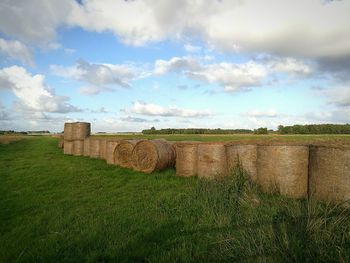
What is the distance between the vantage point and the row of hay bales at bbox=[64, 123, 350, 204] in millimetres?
7570

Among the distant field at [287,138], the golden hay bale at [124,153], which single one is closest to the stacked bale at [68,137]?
the golden hay bale at [124,153]

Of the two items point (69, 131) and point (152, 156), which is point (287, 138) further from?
point (152, 156)

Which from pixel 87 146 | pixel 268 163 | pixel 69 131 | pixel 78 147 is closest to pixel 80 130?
pixel 69 131

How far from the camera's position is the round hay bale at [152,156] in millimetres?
12953

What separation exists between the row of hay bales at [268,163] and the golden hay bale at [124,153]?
0.81 m

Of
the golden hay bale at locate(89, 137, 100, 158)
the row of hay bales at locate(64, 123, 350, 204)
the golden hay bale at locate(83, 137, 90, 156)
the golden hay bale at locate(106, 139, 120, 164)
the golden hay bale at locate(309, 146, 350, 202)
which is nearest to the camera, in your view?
the golden hay bale at locate(309, 146, 350, 202)

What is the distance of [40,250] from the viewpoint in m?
5.18

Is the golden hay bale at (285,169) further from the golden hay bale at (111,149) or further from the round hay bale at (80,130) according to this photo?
the round hay bale at (80,130)

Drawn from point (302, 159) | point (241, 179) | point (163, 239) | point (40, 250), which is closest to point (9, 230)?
point (40, 250)

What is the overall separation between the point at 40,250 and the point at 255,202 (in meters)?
4.26

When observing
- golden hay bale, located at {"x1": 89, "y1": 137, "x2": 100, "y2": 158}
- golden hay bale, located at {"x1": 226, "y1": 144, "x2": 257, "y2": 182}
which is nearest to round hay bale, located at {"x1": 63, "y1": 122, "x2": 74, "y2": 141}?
golden hay bale, located at {"x1": 89, "y1": 137, "x2": 100, "y2": 158}

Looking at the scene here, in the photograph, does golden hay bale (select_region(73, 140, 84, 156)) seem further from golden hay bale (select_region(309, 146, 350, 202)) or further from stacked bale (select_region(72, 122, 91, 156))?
golden hay bale (select_region(309, 146, 350, 202))

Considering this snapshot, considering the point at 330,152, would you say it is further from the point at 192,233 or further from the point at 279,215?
the point at 192,233

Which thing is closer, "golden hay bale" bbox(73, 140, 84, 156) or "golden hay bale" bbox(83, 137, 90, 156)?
"golden hay bale" bbox(83, 137, 90, 156)
